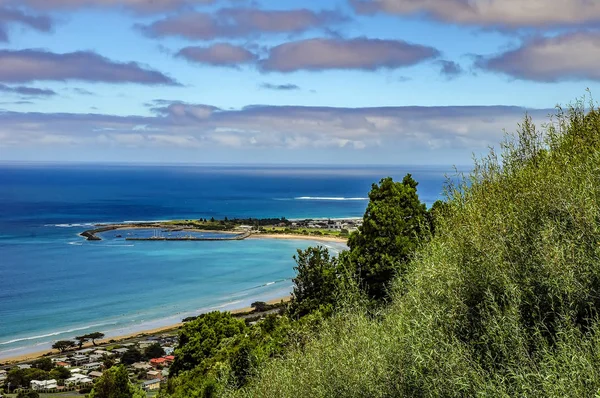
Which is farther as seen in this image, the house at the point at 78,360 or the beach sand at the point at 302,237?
the beach sand at the point at 302,237

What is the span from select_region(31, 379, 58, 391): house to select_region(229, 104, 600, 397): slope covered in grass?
2453 centimetres

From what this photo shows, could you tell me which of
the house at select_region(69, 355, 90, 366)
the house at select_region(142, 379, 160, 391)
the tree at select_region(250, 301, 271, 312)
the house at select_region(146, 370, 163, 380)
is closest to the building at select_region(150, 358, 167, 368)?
the house at select_region(146, 370, 163, 380)

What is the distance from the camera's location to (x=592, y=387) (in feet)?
22.2

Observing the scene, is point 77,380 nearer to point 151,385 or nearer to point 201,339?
point 151,385

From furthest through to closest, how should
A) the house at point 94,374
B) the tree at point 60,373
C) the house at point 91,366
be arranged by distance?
the house at point 91,366, the house at point 94,374, the tree at point 60,373

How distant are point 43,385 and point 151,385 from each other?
5806mm

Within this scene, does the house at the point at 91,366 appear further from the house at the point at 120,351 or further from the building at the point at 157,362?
the building at the point at 157,362

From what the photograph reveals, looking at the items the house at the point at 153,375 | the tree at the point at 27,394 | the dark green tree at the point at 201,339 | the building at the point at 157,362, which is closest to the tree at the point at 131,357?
the building at the point at 157,362

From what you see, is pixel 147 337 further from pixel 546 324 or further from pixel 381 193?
pixel 546 324

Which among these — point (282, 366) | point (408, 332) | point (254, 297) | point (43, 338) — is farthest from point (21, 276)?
point (408, 332)

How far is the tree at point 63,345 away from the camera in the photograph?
125ft

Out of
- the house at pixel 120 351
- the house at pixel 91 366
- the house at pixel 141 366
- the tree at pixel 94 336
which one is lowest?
the house at pixel 141 366

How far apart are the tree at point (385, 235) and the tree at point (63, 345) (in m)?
23.6

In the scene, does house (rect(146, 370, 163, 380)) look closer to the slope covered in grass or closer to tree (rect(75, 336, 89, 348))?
tree (rect(75, 336, 89, 348))
